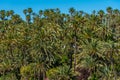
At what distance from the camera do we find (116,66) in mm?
89375

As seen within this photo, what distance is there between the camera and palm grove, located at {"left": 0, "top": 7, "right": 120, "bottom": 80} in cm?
8788

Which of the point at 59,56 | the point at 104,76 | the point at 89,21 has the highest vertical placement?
the point at 89,21

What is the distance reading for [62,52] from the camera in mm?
99000

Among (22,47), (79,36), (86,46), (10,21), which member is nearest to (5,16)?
(10,21)

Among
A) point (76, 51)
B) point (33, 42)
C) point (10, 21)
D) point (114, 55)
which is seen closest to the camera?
point (114, 55)

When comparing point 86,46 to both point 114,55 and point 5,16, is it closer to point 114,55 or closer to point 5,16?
point 114,55

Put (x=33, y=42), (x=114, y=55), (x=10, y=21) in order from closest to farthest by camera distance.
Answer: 1. (x=114, y=55)
2. (x=33, y=42)
3. (x=10, y=21)

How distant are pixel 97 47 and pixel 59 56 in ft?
45.6

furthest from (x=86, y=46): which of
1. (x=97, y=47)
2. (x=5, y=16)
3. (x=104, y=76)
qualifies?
(x=5, y=16)

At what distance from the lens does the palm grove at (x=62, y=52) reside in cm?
8788

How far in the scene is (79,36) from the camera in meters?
96.8

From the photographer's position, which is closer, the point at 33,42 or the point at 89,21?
the point at 33,42

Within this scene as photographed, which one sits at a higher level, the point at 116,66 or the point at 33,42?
the point at 33,42

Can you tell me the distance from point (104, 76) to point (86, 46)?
881 cm
